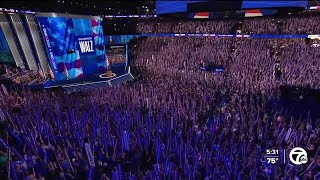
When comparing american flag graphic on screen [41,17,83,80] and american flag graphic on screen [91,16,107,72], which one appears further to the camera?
american flag graphic on screen [91,16,107,72]

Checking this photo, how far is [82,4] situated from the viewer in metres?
18.7

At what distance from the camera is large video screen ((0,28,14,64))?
17577 mm

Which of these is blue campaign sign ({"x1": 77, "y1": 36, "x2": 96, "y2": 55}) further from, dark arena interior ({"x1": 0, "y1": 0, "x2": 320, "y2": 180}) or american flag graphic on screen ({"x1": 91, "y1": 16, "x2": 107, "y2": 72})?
american flag graphic on screen ({"x1": 91, "y1": 16, "x2": 107, "y2": 72})

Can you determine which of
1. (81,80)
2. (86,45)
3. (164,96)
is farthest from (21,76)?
(164,96)

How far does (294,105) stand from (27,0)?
14.9 m

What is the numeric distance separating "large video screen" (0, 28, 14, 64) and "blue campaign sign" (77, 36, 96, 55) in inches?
204

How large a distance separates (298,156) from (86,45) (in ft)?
57.6

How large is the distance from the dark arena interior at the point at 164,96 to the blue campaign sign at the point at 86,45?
0.08 meters

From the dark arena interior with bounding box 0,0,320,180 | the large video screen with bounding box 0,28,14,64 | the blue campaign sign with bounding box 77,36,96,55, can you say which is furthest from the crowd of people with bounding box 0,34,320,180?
the large video screen with bounding box 0,28,14,64

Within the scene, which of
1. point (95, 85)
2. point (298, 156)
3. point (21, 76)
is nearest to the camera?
point (298, 156)

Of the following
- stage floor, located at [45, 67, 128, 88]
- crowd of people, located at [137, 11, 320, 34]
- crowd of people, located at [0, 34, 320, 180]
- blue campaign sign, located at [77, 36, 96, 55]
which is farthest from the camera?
crowd of people, located at [137, 11, 320, 34]

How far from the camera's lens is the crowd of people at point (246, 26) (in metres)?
23.2

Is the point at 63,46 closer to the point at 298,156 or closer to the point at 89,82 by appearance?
the point at 89,82

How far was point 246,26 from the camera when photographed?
26500 mm
